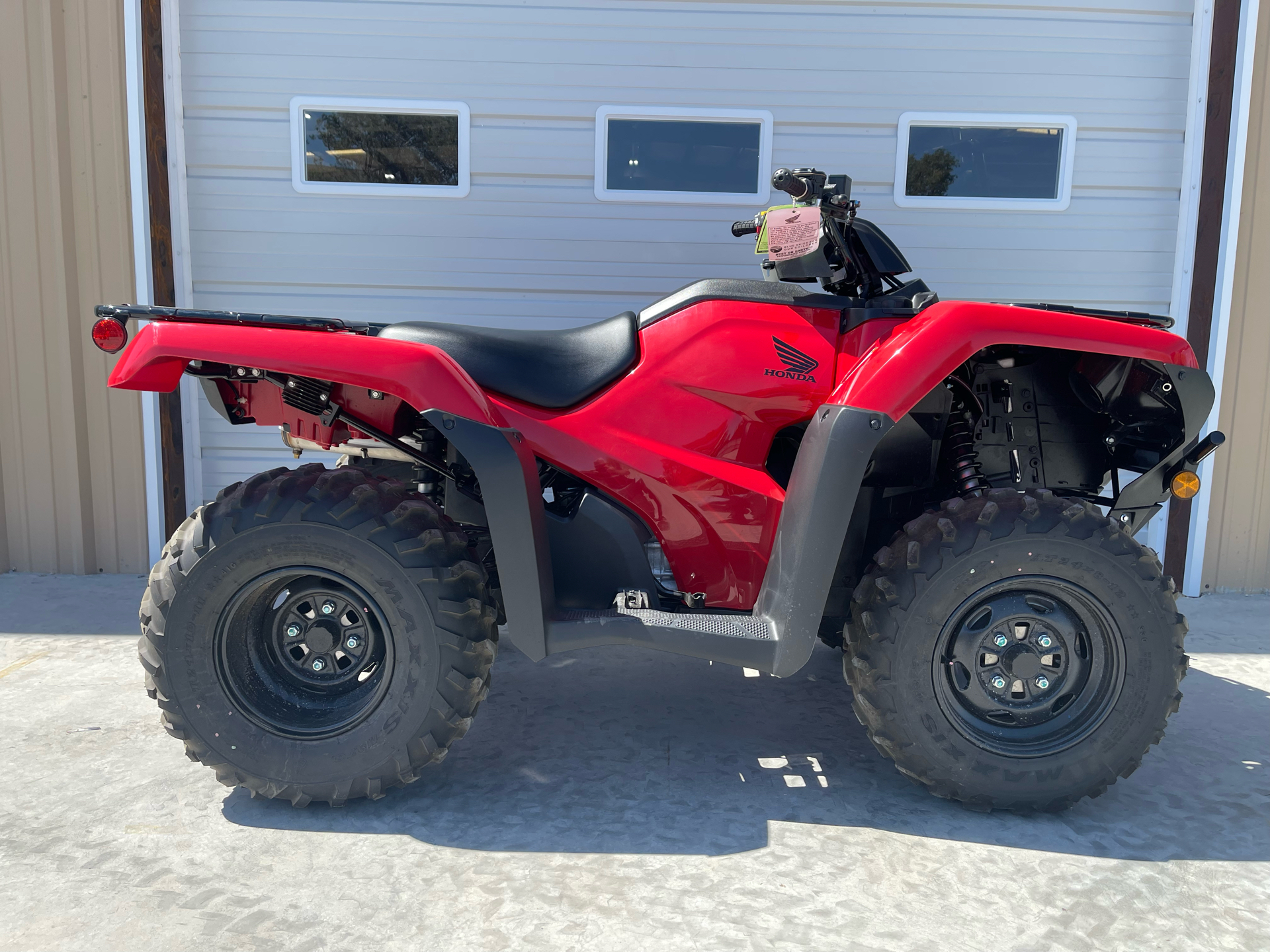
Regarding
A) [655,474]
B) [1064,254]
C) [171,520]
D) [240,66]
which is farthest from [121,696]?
[1064,254]

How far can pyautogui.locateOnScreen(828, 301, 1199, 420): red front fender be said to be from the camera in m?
2.04

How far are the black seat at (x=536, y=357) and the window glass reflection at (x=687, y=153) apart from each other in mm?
2036

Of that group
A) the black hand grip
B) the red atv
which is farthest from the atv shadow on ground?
the black hand grip

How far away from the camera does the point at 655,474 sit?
2.22m

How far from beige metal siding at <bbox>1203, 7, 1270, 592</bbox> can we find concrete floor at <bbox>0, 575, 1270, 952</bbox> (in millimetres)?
1926

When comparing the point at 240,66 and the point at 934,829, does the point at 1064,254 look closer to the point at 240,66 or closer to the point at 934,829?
the point at 934,829

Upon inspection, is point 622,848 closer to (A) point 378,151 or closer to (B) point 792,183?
(B) point 792,183

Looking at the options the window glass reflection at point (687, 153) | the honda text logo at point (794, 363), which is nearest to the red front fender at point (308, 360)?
the honda text logo at point (794, 363)

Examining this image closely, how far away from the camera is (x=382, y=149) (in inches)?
159

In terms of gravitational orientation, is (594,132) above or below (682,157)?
above

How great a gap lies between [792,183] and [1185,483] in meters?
1.47

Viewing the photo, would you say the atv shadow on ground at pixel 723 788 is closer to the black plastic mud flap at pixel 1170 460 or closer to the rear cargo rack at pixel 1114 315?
the black plastic mud flap at pixel 1170 460

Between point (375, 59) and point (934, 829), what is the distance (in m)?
4.20

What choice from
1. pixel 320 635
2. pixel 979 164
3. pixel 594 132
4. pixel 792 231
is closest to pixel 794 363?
pixel 792 231
